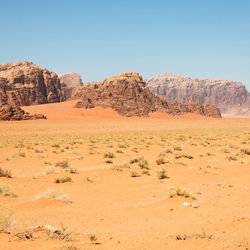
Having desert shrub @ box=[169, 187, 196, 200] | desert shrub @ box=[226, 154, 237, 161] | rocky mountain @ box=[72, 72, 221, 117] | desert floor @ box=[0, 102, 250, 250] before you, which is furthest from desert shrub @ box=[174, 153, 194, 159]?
rocky mountain @ box=[72, 72, 221, 117]

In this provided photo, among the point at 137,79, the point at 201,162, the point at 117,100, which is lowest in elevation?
the point at 201,162

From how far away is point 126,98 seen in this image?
8094cm

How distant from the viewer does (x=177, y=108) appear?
88.8 m

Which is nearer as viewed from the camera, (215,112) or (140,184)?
(140,184)

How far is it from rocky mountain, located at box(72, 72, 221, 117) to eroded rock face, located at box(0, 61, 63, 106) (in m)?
15.3

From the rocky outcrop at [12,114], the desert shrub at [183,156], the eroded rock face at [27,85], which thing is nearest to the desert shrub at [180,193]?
the desert shrub at [183,156]

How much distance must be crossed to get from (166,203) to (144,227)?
1.87 m

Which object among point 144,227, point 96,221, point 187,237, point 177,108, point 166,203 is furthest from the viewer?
point 177,108

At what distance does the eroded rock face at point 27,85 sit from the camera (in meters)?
87.9

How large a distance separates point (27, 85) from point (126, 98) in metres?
33.4

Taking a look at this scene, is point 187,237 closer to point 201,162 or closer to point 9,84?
point 201,162

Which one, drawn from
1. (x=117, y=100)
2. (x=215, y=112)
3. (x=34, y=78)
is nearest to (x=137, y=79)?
(x=117, y=100)

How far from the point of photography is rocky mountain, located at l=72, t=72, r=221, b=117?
7756cm

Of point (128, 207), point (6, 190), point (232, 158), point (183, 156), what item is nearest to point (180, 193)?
point (128, 207)
